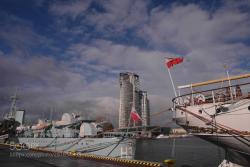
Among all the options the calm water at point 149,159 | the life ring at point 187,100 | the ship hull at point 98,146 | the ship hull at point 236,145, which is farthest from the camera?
the ship hull at point 98,146

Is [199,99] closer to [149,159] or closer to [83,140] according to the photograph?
[83,140]

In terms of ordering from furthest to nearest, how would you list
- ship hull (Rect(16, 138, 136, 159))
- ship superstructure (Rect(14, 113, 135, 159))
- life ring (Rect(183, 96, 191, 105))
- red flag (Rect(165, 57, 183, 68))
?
ship superstructure (Rect(14, 113, 135, 159)) < ship hull (Rect(16, 138, 136, 159)) < red flag (Rect(165, 57, 183, 68)) < life ring (Rect(183, 96, 191, 105))

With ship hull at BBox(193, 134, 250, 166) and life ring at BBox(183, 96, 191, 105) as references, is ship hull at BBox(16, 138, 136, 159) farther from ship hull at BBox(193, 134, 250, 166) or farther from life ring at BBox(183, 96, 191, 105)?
ship hull at BBox(193, 134, 250, 166)

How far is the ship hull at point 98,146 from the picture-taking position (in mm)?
26031

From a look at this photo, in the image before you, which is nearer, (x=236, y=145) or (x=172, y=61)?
A: (x=236, y=145)

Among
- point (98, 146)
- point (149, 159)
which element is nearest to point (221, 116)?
point (98, 146)

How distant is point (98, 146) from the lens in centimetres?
2873

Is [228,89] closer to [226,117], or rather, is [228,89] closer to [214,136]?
[226,117]

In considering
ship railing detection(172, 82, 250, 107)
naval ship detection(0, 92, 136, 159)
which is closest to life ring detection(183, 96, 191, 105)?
ship railing detection(172, 82, 250, 107)

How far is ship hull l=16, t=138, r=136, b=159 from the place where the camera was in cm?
2603

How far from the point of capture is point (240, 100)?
12477 mm

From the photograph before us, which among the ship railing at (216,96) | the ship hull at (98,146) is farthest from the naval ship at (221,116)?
the ship hull at (98,146)

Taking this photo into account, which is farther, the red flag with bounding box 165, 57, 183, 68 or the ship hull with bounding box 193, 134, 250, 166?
the red flag with bounding box 165, 57, 183, 68

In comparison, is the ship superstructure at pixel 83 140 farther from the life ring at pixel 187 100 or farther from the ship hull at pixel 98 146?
the life ring at pixel 187 100
